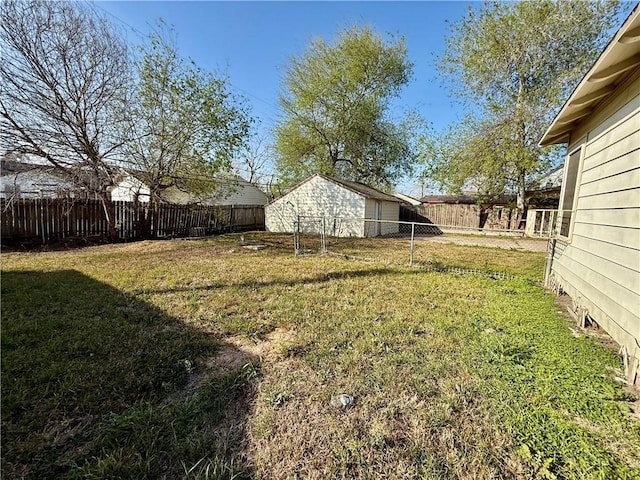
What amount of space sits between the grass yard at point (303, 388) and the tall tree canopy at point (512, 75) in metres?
13.0

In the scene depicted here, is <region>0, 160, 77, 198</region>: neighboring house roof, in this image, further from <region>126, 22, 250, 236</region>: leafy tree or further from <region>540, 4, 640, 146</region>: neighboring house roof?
<region>540, 4, 640, 146</region>: neighboring house roof

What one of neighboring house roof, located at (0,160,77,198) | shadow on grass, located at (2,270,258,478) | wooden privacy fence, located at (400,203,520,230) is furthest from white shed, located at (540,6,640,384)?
wooden privacy fence, located at (400,203,520,230)

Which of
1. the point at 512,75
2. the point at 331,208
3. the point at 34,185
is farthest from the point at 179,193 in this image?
the point at 512,75

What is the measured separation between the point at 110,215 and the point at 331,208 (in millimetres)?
9098

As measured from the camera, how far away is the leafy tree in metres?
9.34

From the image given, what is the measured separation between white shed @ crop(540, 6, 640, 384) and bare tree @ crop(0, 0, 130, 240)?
11249mm

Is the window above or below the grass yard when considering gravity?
A: above

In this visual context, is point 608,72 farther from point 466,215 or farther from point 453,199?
point 453,199

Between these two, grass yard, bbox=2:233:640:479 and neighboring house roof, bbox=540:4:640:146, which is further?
neighboring house roof, bbox=540:4:640:146

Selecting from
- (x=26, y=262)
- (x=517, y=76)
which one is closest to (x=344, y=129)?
(x=517, y=76)

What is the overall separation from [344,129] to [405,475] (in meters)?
18.9

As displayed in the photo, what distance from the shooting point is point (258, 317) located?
378cm

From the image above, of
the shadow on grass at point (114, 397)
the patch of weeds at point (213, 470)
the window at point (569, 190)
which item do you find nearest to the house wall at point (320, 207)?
the window at point (569, 190)

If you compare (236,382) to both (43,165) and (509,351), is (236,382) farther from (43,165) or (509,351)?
(43,165)
